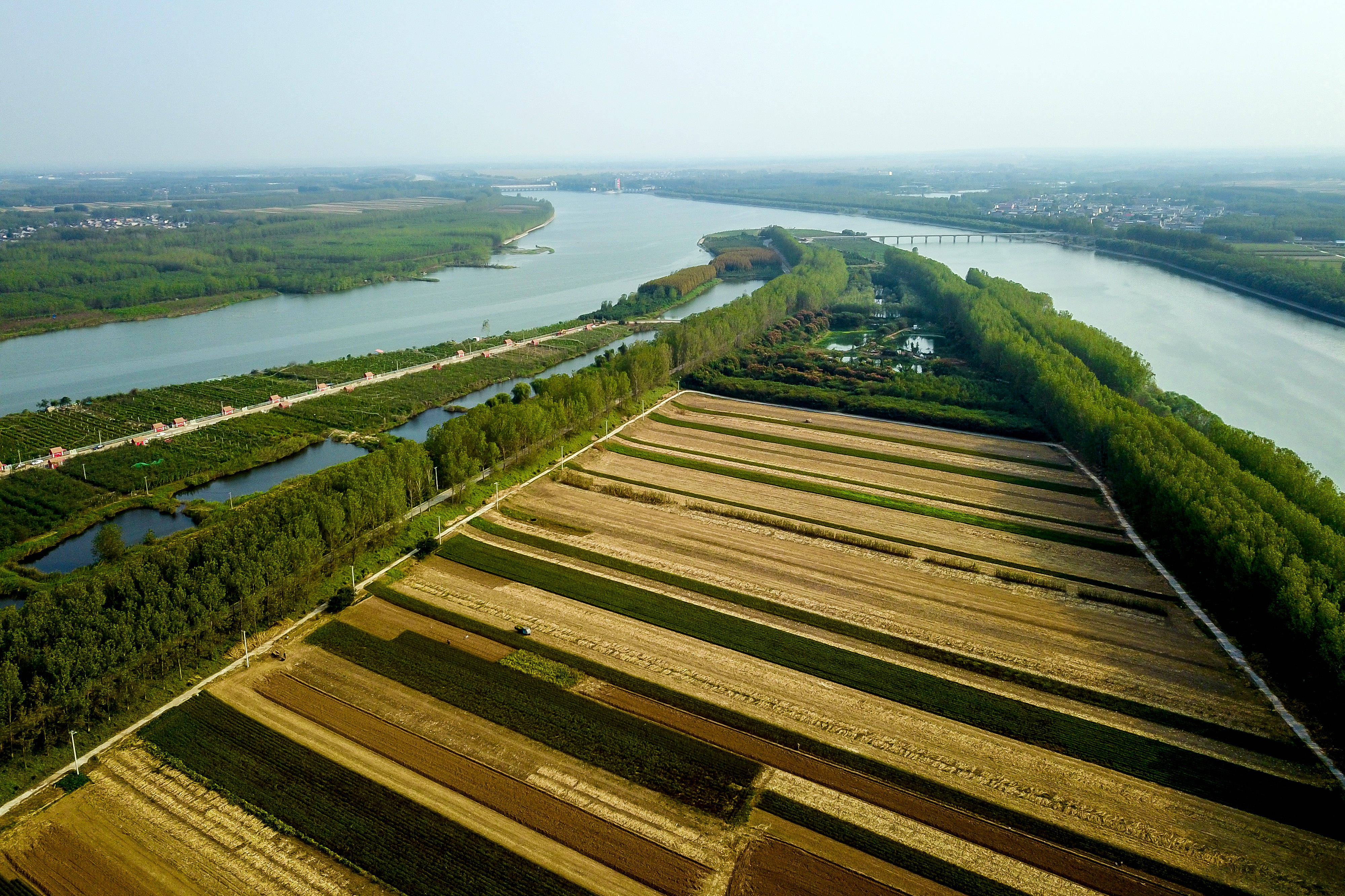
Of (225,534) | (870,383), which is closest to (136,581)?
(225,534)

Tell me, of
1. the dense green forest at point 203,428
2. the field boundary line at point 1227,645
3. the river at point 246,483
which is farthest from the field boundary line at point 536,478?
the field boundary line at point 1227,645

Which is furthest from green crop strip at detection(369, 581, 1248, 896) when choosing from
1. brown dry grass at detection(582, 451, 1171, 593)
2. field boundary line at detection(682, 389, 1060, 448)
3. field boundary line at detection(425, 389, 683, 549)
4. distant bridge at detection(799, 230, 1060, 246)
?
distant bridge at detection(799, 230, 1060, 246)

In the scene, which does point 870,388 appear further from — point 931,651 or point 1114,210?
point 1114,210

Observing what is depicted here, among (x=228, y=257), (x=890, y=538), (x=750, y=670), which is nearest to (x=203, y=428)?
(x=750, y=670)

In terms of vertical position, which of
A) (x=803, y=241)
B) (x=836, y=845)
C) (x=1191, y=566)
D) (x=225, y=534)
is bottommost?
(x=836, y=845)

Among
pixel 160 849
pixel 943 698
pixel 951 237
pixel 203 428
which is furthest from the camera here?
pixel 951 237

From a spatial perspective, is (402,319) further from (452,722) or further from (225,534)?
(452,722)
